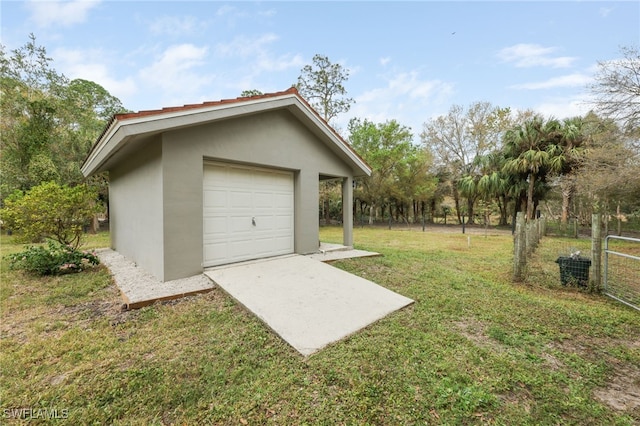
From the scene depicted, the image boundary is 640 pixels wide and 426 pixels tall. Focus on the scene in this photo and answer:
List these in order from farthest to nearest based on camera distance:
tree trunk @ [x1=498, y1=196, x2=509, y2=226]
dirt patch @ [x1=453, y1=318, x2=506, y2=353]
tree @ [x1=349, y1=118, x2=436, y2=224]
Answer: tree trunk @ [x1=498, y1=196, x2=509, y2=226], tree @ [x1=349, y1=118, x2=436, y2=224], dirt patch @ [x1=453, y1=318, x2=506, y2=353]

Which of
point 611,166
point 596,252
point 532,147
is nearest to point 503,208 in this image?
point 532,147

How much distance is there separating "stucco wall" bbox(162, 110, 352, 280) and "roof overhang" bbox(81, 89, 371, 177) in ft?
0.84

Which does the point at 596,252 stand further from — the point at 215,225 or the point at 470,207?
the point at 470,207

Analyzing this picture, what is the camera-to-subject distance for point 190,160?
469 cm

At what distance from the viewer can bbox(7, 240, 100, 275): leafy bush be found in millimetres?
5324

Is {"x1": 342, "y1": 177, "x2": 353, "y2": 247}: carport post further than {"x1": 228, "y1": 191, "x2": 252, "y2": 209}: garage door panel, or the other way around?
{"x1": 342, "y1": 177, "x2": 353, "y2": 247}: carport post

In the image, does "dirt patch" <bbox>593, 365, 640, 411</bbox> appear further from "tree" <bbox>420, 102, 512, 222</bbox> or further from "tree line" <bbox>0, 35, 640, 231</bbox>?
"tree" <bbox>420, 102, 512, 222</bbox>

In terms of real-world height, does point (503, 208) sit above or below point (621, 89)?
below

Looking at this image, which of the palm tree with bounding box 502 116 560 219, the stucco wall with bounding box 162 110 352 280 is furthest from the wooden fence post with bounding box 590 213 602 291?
the palm tree with bounding box 502 116 560 219

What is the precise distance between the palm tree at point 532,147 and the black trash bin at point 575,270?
1286 centimetres

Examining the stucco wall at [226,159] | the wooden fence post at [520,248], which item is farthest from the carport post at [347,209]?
the wooden fence post at [520,248]

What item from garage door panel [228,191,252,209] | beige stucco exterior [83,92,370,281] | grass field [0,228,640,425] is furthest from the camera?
garage door panel [228,191,252,209]

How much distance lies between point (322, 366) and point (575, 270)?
18.6ft

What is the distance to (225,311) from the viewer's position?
3.63 meters
